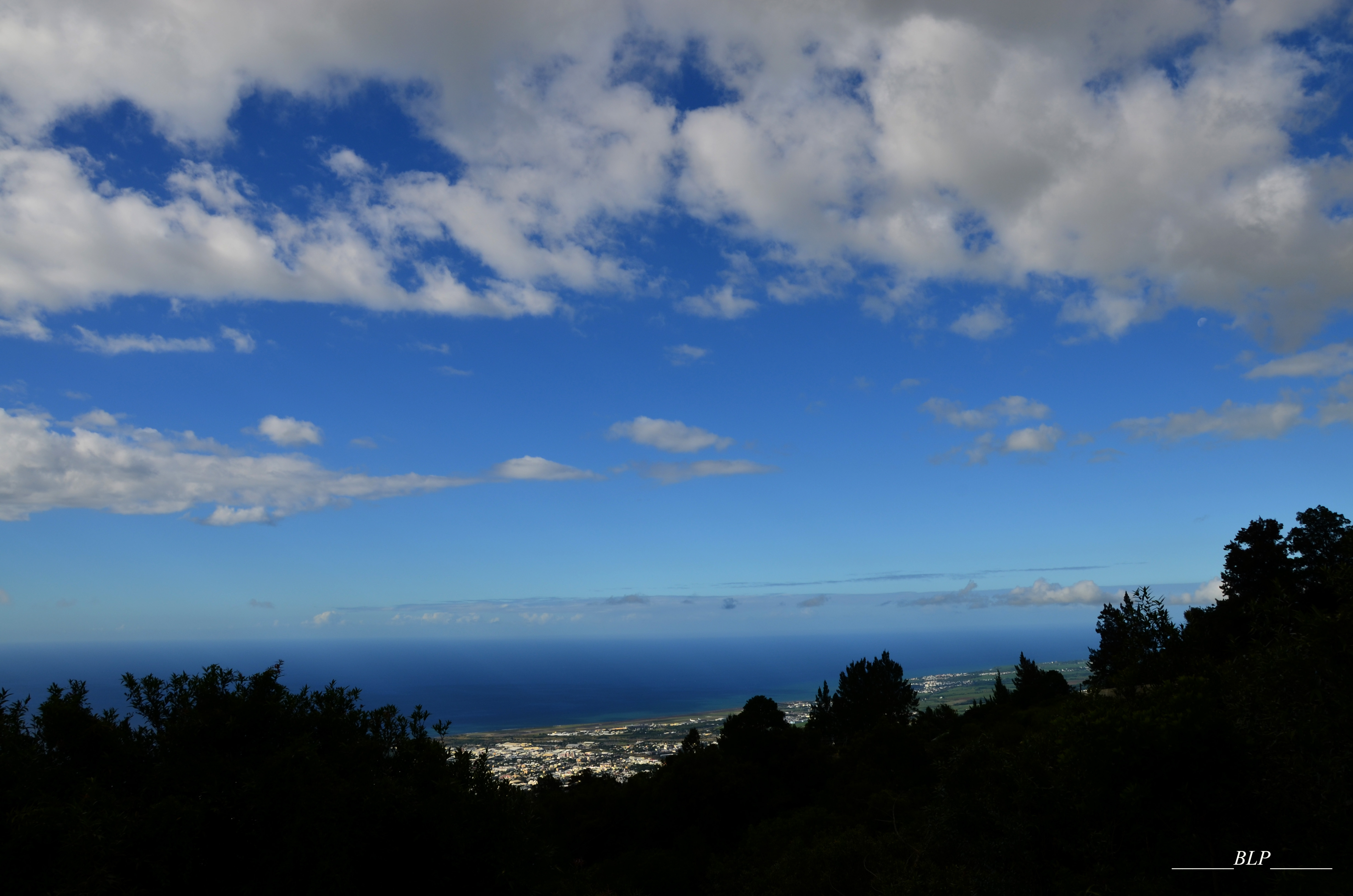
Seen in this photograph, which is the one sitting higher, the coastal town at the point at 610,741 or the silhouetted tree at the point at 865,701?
the silhouetted tree at the point at 865,701

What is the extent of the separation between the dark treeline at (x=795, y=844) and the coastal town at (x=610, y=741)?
5.35m

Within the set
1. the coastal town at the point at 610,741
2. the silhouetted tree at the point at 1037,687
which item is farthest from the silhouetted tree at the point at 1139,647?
the silhouetted tree at the point at 1037,687

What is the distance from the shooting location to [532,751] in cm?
9050

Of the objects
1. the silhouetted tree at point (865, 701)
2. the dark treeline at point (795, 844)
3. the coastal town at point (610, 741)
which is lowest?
the coastal town at point (610, 741)

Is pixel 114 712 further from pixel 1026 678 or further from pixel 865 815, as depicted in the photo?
pixel 1026 678

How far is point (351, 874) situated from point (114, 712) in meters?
6.45

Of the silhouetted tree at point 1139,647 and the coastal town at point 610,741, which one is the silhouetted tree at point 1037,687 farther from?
the silhouetted tree at point 1139,647

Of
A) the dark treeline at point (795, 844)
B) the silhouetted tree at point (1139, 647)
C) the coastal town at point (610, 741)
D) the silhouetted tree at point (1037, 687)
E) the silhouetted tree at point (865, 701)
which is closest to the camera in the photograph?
the dark treeline at point (795, 844)

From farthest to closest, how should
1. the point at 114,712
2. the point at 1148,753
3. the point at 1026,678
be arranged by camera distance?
the point at 1026,678
the point at 1148,753
the point at 114,712

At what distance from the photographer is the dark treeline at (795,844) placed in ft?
38.8

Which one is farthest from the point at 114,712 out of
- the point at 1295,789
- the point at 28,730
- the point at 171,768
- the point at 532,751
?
the point at 532,751

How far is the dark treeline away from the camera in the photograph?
38.8 ft

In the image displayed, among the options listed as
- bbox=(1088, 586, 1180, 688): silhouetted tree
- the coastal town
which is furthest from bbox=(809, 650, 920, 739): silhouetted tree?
bbox=(1088, 586, 1180, 688): silhouetted tree

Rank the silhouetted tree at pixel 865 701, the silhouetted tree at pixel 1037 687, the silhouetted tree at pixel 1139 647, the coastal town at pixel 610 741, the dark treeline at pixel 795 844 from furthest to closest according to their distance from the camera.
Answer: the coastal town at pixel 610 741, the silhouetted tree at pixel 865 701, the silhouetted tree at pixel 1037 687, the silhouetted tree at pixel 1139 647, the dark treeline at pixel 795 844
